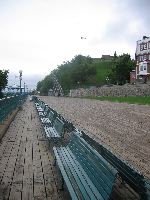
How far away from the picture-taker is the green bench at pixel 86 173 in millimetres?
4567

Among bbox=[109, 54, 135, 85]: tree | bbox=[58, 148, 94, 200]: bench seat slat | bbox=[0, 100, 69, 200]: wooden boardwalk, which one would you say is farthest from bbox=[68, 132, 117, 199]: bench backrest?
bbox=[109, 54, 135, 85]: tree

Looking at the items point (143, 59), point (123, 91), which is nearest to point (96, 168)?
point (123, 91)

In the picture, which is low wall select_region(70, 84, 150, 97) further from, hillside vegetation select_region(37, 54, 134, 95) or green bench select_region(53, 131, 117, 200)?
green bench select_region(53, 131, 117, 200)

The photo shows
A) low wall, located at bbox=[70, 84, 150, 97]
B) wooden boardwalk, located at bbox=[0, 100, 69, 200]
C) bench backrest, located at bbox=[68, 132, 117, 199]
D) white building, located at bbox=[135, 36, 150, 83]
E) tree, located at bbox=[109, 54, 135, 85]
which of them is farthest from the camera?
tree, located at bbox=[109, 54, 135, 85]

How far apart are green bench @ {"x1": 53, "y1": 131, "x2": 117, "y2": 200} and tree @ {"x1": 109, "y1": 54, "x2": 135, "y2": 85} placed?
83129 millimetres

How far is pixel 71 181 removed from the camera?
5812 mm

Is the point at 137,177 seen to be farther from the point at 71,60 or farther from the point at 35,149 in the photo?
the point at 71,60

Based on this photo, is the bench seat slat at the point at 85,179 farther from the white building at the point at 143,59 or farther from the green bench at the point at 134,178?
the white building at the point at 143,59

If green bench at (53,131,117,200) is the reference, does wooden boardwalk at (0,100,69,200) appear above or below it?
below

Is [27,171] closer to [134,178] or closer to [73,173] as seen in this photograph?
[73,173]

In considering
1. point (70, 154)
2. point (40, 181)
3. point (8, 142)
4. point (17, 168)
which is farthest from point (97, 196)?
point (8, 142)

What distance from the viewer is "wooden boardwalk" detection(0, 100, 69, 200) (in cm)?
621

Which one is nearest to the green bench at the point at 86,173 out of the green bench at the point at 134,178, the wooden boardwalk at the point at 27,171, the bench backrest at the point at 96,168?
the bench backrest at the point at 96,168

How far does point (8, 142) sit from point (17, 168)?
399cm
